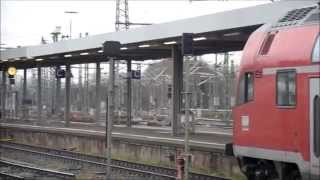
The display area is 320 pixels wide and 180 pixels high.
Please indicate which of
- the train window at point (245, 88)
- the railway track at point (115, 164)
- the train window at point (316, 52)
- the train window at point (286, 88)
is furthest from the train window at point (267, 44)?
the railway track at point (115, 164)

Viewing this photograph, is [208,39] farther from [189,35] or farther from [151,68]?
[151,68]

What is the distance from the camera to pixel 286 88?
436 inches

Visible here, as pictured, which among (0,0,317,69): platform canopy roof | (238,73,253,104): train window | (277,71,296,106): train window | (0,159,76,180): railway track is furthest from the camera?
(0,0,317,69): platform canopy roof

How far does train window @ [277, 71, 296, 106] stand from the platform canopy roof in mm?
2158

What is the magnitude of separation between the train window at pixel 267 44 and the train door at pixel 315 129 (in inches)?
66.4

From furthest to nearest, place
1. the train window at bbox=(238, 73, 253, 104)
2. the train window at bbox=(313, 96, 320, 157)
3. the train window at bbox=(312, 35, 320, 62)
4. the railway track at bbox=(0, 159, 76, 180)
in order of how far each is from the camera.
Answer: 1. the railway track at bbox=(0, 159, 76, 180)
2. the train window at bbox=(238, 73, 253, 104)
3. the train window at bbox=(312, 35, 320, 62)
4. the train window at bbox=(313, 96, 320, 157)

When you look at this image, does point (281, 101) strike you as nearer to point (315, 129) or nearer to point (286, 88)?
point (286, 88)

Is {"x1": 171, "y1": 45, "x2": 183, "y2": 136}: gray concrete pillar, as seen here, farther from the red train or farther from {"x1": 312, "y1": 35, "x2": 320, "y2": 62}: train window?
{"x1": 312, "y1": 35, "x2": 320, "y2": 62}: train window

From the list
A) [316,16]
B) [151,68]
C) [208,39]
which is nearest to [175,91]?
[208,39]

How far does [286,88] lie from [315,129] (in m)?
1.08

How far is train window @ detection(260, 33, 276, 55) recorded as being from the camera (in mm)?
11891

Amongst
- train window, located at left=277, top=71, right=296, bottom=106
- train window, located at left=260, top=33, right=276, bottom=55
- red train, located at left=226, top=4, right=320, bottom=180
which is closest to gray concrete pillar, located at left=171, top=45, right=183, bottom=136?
red train, located at left=226, top=4, right=320, bottom=180

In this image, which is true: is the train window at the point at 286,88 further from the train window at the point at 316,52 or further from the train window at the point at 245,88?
the train window at the point at 245,88

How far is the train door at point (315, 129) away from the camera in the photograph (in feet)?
33.6
